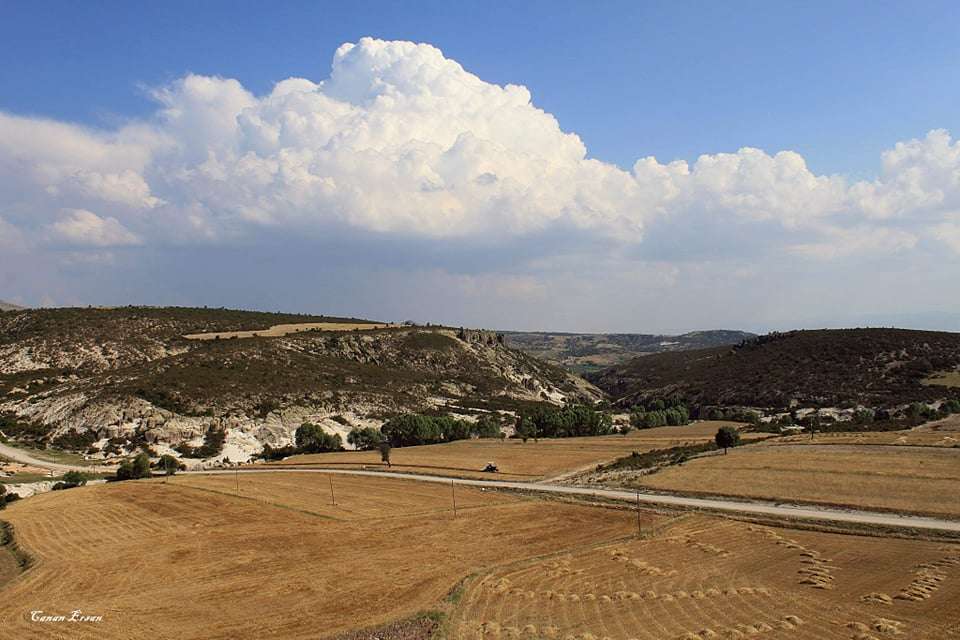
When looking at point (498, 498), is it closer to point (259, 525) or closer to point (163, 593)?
point (259, 525)

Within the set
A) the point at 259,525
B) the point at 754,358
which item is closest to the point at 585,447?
the point at 259,525

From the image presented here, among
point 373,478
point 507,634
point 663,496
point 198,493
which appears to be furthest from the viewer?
point 373,478

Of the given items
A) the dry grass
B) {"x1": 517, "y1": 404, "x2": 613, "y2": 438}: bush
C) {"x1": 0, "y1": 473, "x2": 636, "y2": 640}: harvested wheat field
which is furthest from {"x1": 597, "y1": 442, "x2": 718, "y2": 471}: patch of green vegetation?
the dry grass

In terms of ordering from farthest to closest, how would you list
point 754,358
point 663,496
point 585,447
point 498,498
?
point 754,358 < point 585,447 < point 498,498 < point 663,496

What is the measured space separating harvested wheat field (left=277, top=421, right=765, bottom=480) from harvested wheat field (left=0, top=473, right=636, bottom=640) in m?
12.6

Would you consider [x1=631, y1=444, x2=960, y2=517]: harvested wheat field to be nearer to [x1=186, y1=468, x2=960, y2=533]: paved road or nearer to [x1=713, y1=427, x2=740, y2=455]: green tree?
[x1=186, y1=468, x2=960, y2=533]: paved road

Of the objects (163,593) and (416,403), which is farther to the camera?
(416,403)

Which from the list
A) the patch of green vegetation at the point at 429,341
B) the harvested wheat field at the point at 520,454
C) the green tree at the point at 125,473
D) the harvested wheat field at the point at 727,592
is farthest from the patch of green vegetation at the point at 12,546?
the patch of green vegetation at the point at 429,341

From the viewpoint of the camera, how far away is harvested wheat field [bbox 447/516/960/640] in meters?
24.4

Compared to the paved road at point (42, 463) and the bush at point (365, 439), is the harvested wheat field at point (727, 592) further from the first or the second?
the paved road at point (42, 463)

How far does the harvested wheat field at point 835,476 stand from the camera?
43344 millimetres

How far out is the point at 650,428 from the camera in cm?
11219

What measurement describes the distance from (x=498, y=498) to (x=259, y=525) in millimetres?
21052

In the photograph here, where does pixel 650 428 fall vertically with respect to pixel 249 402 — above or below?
below
